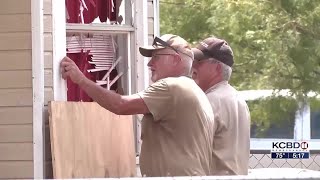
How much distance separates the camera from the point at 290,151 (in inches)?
378

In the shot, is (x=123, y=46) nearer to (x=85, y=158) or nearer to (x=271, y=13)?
(x=85, y=158)

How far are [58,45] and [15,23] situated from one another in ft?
1.04

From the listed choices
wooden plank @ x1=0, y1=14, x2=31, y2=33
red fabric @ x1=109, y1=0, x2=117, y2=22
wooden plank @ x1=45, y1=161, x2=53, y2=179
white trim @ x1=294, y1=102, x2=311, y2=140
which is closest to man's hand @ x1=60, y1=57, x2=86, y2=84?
wooden plank @ x1=0, y1=14, x2=31, y2=33

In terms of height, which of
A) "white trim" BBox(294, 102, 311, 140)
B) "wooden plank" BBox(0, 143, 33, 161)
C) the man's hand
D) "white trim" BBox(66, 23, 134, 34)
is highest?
"white trim" BBox(66, 23, 134, 34)

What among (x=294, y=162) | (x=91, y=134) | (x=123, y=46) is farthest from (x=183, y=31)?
(x=91, y=134)

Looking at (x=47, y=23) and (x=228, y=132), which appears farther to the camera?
(x=228, y=132)

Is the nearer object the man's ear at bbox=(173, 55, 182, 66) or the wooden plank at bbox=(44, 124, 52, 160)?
the man's ear at bbox=(173, 55, 182, 66)

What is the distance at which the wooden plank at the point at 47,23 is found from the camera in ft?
15.2

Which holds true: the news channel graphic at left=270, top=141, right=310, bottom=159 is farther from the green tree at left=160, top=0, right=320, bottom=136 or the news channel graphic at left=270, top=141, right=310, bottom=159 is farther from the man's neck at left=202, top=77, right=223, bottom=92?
the man's neck at left=202, top=77, right=223, bottom=92

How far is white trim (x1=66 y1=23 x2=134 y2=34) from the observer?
198 inches

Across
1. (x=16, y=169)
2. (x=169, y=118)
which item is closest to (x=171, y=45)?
(x=169, y=118)

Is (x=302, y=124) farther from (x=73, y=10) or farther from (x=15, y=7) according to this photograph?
(x=15, y=7)

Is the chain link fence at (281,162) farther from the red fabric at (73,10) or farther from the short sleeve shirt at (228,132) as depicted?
the red fabric at (73,10)

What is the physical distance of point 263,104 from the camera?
444 inches
